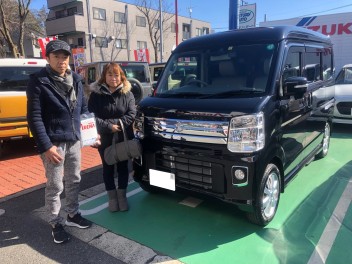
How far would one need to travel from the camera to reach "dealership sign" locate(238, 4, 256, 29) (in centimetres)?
1080

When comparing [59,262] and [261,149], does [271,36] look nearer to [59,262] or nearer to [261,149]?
[261,149]

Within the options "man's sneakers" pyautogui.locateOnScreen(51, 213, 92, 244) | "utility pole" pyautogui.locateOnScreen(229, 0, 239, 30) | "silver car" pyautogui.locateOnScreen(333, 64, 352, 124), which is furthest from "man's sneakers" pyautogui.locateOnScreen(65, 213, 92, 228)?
"utility pole" pyautogui.locateOnScreen(229, 0, 239, 30)

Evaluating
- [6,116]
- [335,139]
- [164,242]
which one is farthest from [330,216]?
[6,116]

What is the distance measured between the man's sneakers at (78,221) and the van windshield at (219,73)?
167 cm

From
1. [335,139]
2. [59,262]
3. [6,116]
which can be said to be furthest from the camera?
[335,139]

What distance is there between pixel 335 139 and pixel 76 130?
591cm

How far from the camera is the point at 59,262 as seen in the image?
8.98 feet

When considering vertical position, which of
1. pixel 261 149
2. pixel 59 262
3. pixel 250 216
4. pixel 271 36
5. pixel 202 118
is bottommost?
pixel 59 262

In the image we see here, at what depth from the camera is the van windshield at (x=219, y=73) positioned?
3178mm

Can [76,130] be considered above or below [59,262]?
above

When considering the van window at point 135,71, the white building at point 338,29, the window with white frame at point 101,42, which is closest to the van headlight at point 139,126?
the van window at point 135,71

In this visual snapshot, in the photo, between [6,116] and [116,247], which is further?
[6,116]

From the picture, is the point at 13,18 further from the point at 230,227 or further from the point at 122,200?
the point at 230,227

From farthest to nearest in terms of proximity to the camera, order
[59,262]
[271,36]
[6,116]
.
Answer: [6,116] → [271,36] → [59,262]
